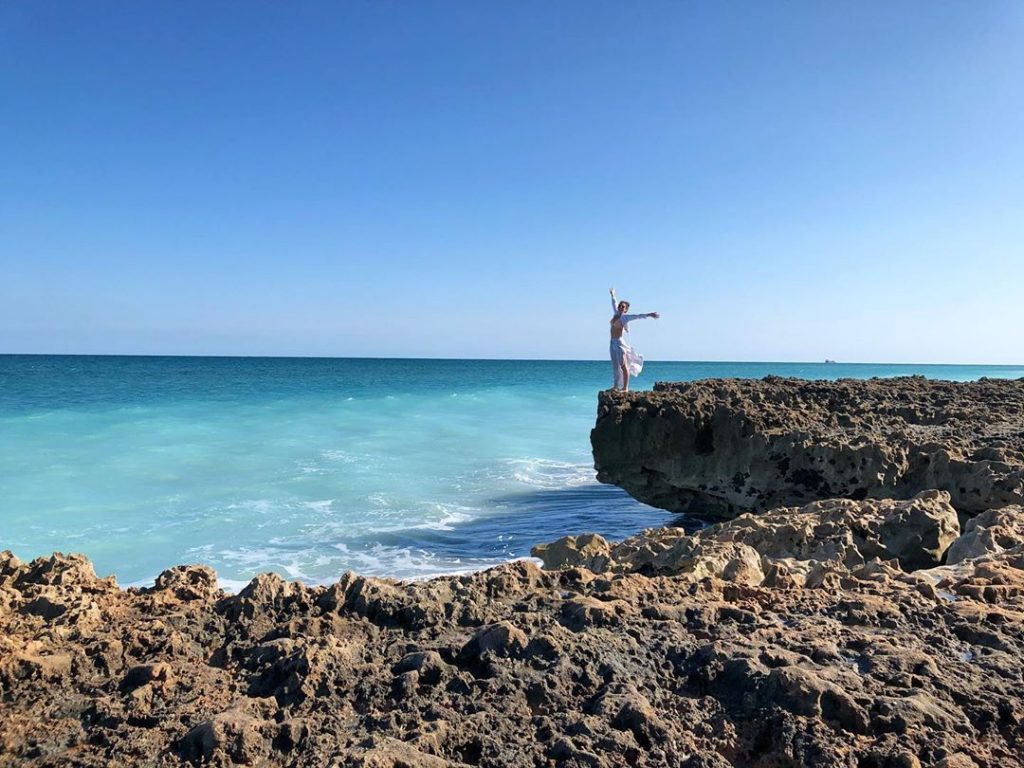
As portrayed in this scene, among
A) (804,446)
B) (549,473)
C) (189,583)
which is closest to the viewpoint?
(189,583)

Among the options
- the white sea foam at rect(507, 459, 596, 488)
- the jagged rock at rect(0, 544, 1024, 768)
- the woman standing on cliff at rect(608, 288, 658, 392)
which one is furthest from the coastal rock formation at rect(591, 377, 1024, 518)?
the white sea foam at rect(507, 459, 596, 488)

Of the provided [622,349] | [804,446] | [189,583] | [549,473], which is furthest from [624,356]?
[189,583]

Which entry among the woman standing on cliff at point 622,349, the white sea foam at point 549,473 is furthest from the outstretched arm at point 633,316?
the white sea foam at point 549,473

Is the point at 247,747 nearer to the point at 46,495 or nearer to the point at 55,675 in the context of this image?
the point at 55,675

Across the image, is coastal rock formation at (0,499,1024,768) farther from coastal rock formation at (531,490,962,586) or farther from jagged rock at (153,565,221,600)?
coastal rock formation at (531,490,962,586)

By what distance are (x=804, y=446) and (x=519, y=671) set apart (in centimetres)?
586

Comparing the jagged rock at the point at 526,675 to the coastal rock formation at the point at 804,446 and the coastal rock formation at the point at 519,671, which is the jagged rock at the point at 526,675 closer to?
the coastal rock formation at the point at 519,671

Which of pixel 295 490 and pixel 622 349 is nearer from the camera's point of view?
pixel 622 349

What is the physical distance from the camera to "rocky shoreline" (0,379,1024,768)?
2.27 meters

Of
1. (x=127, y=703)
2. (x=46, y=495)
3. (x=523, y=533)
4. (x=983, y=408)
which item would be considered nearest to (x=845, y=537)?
(x=127, y=703)

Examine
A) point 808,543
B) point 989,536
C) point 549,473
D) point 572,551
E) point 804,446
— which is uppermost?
point 804,446

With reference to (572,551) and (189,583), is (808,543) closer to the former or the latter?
(572,551)

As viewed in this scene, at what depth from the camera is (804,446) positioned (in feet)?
24.7

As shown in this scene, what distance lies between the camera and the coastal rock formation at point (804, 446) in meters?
6.48
